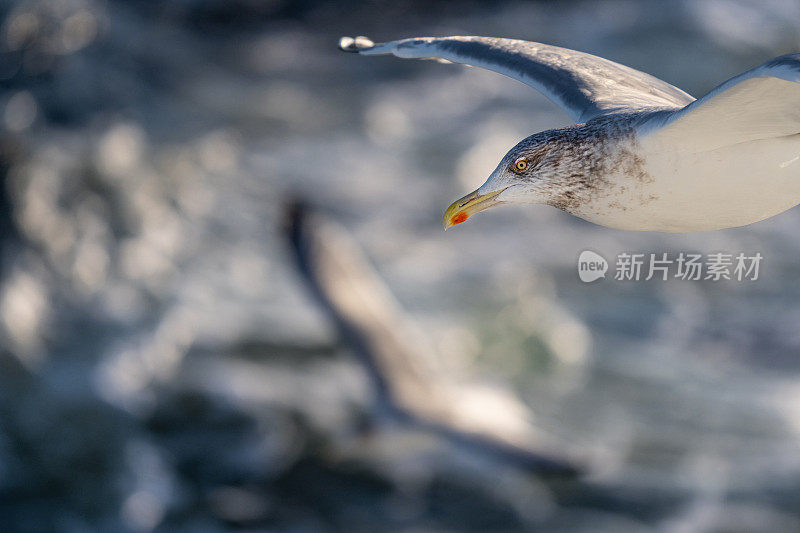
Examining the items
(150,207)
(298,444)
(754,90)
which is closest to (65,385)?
(298,444)

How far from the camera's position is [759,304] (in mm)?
16969

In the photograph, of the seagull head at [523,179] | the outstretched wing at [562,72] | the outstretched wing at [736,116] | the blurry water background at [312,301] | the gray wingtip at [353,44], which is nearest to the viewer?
the outstretched wing at [736,116]

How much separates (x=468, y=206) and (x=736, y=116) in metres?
1.10

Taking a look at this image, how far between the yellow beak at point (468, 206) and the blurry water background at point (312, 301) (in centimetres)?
991

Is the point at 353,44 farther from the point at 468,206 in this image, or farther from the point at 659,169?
the point at 659,169

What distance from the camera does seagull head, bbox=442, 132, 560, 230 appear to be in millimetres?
3713

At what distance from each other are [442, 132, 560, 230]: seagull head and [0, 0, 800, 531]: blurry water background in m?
9.94

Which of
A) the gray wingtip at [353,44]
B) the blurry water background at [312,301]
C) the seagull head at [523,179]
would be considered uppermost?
the blurry water background at [312,301]

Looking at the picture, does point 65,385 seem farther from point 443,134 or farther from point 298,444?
point 443,134

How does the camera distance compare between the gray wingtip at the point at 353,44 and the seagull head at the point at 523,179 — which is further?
the gray wingtip at the point at 353,44

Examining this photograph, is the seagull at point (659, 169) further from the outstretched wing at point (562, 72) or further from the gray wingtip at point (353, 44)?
the gray wingtip at point (353, 44)

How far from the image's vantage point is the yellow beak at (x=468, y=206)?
12.2ft

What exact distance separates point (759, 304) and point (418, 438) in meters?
7.69

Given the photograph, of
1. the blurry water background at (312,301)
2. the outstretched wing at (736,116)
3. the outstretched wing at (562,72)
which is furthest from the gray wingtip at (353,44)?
the blurry water background at (312,301)
